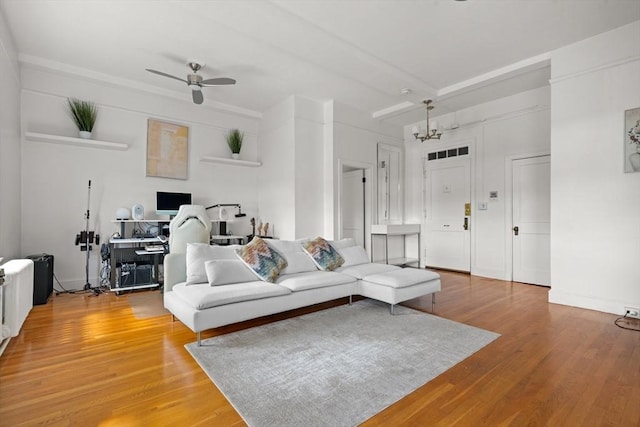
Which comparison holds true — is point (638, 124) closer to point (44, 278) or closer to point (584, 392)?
point (584, 392)

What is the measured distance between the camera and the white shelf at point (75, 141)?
4.33m

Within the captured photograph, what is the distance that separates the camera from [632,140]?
3.49 m

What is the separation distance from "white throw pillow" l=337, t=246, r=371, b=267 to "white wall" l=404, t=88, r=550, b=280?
273 centimetres

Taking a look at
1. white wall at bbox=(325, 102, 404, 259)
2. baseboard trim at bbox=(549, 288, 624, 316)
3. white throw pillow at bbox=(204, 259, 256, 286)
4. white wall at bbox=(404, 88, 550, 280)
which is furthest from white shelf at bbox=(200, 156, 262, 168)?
baseboard trim at bbox=(549, 288, 624, 316)

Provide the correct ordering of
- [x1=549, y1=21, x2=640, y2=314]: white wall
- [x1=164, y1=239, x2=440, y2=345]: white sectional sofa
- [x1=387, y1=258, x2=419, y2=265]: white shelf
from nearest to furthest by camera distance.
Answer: [x1=164, y1=239, x2=440, y2=345]: white sectional sofa → [x1=549, y1=21, x2=640, y2=314]: white wall → [x1=387, y1=258, x2=419, y2=265]: white shelf

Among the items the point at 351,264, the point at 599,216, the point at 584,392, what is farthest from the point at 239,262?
the point at 599,216

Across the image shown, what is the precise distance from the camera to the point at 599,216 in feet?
12.1

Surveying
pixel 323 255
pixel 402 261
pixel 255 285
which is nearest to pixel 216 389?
pixel 255 285

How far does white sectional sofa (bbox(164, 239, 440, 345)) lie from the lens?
111 inches

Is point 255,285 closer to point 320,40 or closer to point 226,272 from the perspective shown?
point 226,272

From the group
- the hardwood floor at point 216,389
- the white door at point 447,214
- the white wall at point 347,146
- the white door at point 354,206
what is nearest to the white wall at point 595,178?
the hardwood floor at point 216,389

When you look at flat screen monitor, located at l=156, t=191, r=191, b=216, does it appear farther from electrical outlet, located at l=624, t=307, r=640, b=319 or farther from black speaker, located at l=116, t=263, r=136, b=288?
electrical outlet, located at l=624, t=307, r=640, b=319

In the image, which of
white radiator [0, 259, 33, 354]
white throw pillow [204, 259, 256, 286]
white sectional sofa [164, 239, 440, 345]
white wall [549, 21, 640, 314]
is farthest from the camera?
white wall [549, 21, 640, 314]

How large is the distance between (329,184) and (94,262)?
4.07 meters
